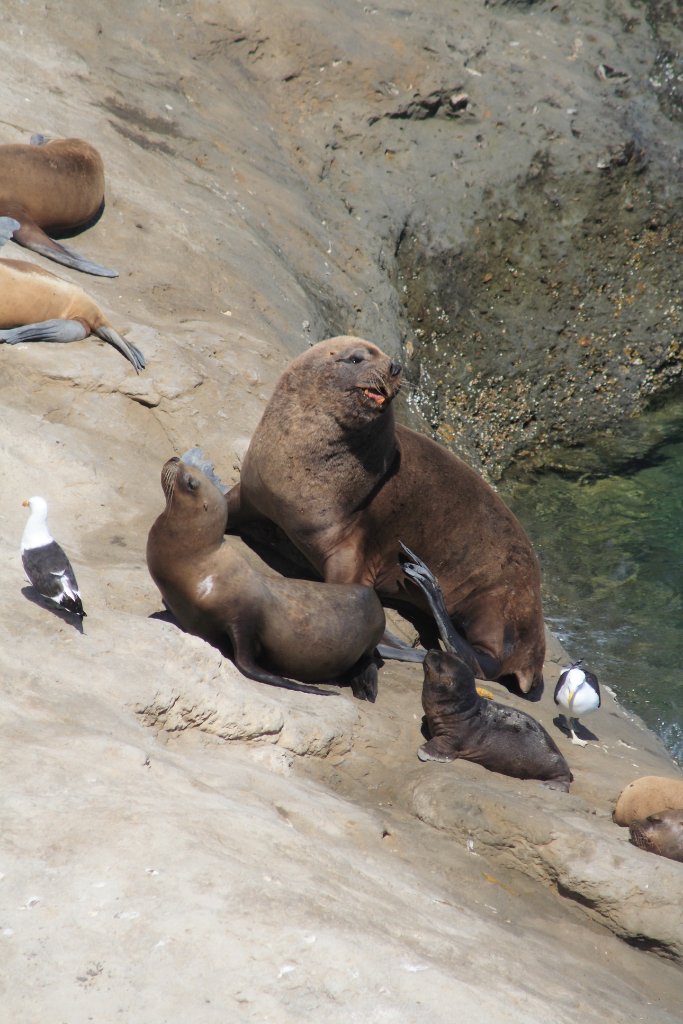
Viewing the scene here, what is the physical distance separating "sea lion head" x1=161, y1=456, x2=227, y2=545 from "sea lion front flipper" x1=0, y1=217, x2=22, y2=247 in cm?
323

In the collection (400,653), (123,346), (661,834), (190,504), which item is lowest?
(400,653)

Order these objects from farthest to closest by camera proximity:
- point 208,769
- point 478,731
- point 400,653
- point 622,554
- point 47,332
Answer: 1. point 622,554
2. point 47,332
3. point 400,653
4. point 478,731
5. point 208,769

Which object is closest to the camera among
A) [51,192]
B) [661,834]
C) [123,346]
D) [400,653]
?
[661,834]

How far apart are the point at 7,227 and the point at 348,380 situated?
9.36 ft

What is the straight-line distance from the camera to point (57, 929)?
2.67 m

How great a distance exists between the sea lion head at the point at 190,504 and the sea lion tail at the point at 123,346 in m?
1.99

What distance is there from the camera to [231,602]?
5008mm

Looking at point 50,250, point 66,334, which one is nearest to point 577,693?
point 66,334

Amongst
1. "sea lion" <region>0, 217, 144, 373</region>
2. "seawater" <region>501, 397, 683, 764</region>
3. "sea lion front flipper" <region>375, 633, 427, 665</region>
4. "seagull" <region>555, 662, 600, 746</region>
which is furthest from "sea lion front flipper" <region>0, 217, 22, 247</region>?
"seawater" <region>501, 397, 683, 764</region>

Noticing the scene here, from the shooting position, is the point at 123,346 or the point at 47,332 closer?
the point at 47,332

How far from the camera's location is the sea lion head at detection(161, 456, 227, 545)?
16.2 ft

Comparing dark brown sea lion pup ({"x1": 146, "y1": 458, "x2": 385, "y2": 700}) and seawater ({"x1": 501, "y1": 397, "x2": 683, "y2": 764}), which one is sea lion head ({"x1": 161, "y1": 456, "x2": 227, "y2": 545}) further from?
seawater ({"x1": 501, "y1": 397, "x2": 683, "y2": 764})

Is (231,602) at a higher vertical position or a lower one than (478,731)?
higher

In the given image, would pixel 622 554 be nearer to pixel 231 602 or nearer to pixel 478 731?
pixel 478 731
